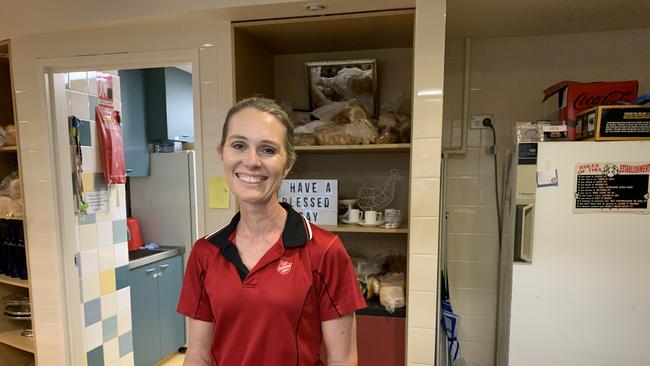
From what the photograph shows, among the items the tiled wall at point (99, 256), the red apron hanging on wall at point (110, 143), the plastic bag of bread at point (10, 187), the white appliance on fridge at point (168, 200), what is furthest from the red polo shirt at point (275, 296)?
the white appliance on fridge at point (168, 200)

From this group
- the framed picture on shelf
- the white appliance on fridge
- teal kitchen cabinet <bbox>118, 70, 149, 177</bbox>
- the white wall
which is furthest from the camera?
the white appliance on fridge

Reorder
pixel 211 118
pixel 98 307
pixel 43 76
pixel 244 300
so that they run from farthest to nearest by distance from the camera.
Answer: pixel 98 307, pixel 43 76, pixel 211 118, pixel 244 300

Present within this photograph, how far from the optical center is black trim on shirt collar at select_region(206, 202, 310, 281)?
0.98 metres

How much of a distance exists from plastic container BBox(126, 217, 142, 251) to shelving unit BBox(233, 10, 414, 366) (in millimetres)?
1578

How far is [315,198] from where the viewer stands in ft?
5.41

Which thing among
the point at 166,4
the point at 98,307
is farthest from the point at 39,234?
the point at 166,4

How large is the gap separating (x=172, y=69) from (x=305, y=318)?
2670mm

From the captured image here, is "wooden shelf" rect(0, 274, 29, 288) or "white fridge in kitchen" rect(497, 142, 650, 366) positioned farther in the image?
"wooden shelf" rect(0, 274, 29, 288)

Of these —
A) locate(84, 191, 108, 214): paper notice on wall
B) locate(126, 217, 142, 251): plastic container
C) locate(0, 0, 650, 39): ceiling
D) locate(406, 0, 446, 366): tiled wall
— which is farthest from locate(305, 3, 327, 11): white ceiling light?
locate(126, 217, 142, 251): plastic container

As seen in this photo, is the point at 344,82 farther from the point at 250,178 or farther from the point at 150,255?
the point at 150,255

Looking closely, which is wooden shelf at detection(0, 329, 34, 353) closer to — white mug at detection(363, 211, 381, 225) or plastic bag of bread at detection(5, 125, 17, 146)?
plastic bag of bread at detection(5, 125, 17, 146)

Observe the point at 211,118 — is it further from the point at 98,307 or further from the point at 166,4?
the point at 98,307

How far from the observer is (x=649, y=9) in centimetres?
146

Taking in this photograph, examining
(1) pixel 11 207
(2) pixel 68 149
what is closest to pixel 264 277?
(2) pixel 68 149
